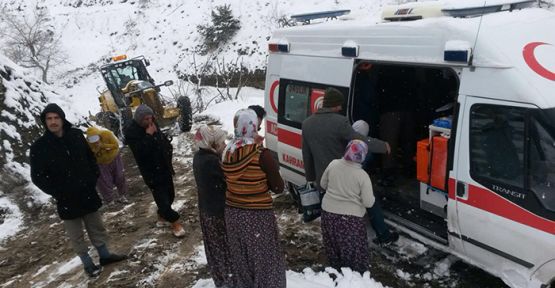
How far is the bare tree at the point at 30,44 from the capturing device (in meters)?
30.5

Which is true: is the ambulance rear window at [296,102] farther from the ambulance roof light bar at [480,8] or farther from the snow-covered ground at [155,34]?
the snow-covered ground at [155,34]

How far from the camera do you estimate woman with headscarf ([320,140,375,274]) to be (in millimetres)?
3664

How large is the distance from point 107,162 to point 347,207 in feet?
11.0

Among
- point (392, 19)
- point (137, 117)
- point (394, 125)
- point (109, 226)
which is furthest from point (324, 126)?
point (109, 226)

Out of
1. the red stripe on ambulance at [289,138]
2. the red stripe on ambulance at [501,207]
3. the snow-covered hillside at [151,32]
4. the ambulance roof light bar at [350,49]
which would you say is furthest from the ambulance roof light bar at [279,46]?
the snow-covered hillside at [151,32]

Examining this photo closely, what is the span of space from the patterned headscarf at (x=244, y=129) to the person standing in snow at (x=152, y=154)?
6.38 ft

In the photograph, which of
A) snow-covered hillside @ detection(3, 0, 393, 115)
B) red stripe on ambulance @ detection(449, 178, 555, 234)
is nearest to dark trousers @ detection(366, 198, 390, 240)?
red stripe on ambulance @ detection(449, 178, 555, 234)

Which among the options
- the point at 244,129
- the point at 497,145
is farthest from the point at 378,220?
the point at 244,129

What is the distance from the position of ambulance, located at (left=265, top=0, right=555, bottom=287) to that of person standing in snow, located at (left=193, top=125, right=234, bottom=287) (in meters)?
1.79

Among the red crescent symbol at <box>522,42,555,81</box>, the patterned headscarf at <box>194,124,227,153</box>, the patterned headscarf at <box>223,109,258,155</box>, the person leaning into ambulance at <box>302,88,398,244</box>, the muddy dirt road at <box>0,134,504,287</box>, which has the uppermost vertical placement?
the red crescent symbol at <box>522,42,555,81</box>

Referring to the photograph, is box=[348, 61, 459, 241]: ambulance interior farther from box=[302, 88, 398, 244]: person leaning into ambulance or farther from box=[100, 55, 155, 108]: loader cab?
box=[100, 55, 155, 108]: loader cab

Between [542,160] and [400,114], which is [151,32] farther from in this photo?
[542,160]

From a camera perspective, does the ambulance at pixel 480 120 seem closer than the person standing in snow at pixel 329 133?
Yes

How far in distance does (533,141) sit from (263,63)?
21022mm
